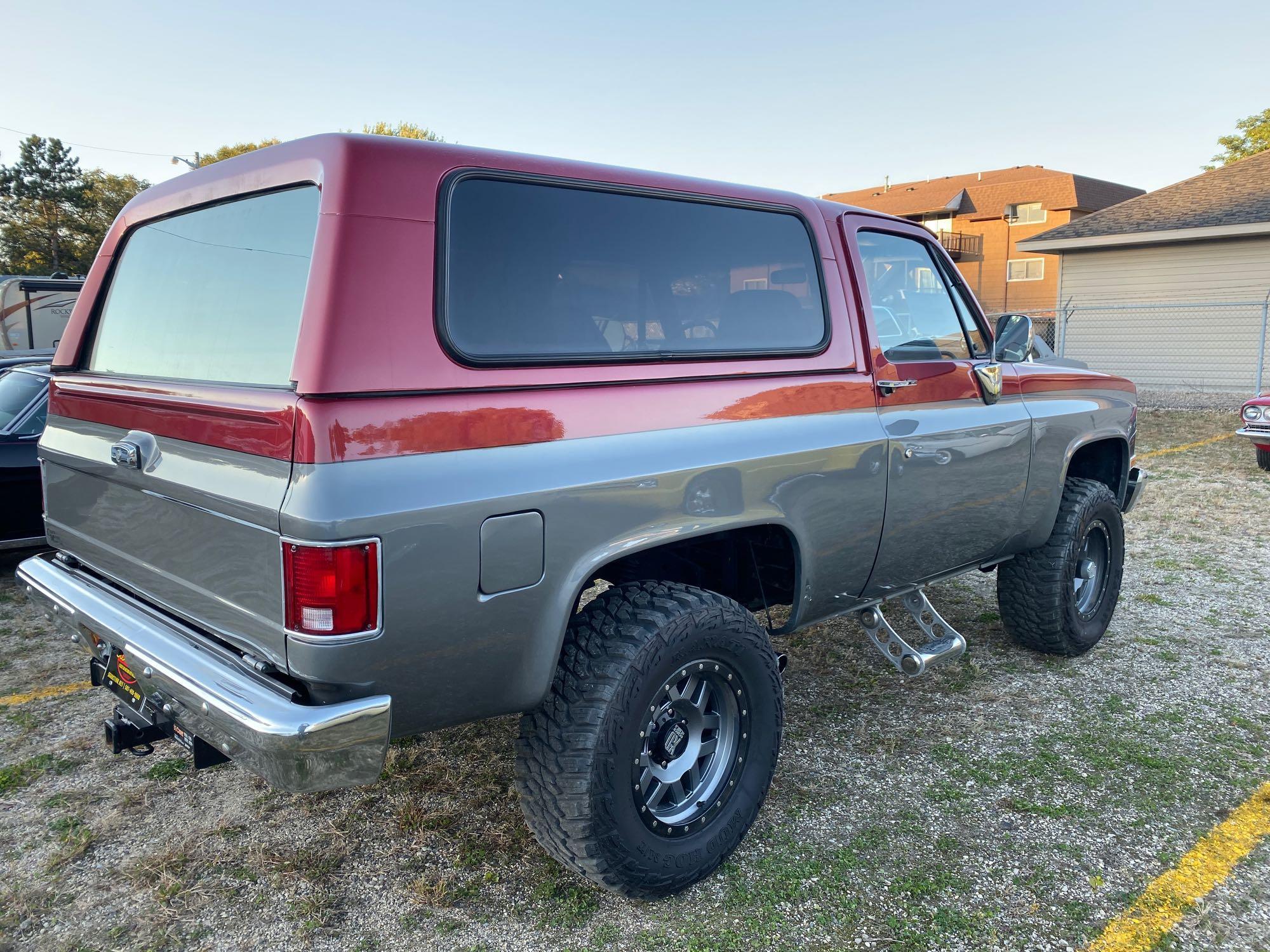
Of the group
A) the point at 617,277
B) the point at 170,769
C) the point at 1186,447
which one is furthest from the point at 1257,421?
the point at 170,769

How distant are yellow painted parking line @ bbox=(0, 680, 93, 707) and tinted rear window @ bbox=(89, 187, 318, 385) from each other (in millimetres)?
1844

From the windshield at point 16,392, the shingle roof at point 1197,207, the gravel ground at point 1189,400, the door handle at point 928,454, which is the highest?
the shingle roof at point 1197,207

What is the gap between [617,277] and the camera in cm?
266

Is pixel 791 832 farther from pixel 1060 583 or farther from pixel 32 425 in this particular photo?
pixel 32 425

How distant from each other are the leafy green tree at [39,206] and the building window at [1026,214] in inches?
1642

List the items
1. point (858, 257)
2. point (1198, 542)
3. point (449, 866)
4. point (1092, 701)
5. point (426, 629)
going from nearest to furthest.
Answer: point (426, 629) → point (449, 866) → point (858, 257) → point (1092, 701) → point (1198, 542)

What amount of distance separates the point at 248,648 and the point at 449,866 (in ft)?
3.50

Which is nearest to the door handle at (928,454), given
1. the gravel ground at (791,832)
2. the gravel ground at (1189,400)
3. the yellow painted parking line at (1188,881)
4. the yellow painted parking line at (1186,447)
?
the gravel ground at (791,832)

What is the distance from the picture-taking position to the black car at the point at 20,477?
547cm

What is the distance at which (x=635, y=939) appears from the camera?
2.48m

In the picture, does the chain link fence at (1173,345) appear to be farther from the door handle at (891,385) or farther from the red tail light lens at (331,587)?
the red tail light lens at (331,587)

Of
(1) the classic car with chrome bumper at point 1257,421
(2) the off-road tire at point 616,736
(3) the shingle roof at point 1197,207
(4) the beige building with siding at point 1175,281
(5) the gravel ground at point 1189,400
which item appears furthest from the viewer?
(3) the shingle roof at point 1197,207

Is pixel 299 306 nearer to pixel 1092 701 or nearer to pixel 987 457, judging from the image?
pixel 987 457

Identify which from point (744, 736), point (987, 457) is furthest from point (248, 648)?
point (987, 457)
